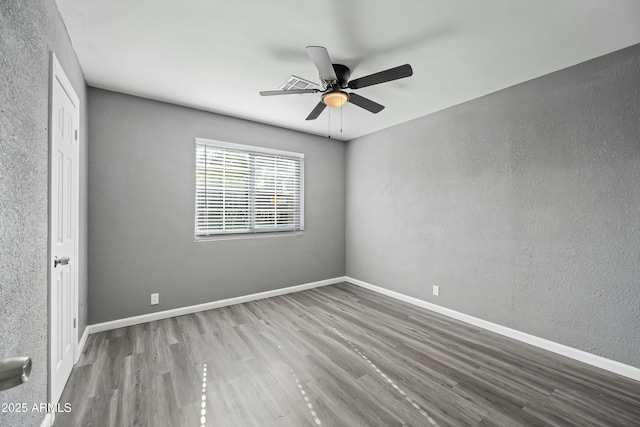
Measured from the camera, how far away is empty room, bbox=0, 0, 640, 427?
1677mm

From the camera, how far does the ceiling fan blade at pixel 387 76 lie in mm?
1973

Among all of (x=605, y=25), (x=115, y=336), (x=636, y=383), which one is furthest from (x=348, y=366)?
(x=605, y=25)

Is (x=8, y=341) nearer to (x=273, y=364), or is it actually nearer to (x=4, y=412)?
(x=4, y=412)

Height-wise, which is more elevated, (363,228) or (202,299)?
(363,228)

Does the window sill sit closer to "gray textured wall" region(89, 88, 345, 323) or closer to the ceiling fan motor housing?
"gray textured wall" region(89, 88, 345, 323)

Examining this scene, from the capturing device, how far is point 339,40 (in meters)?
2.10

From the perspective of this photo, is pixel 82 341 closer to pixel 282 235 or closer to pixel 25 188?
pixel 25 188

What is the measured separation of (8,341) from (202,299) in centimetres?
254

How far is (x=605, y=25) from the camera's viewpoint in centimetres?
192

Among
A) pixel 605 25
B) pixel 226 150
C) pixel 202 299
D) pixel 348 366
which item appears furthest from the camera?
pixel 226 150

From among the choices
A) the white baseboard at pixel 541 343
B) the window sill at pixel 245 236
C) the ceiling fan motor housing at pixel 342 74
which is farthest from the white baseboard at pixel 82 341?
the white baseboard at pixel 541 343

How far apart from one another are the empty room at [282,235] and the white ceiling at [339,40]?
0.06ft

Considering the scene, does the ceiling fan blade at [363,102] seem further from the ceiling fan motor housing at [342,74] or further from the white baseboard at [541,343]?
the white baseboard at [541,343]

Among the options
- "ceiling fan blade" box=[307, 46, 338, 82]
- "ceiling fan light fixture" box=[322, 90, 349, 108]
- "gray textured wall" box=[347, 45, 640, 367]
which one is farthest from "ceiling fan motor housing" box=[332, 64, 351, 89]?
"gray textured wall" box=[347, 45, 640, 367]
